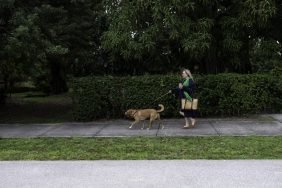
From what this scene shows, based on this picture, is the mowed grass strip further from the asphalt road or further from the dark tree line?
the dark tree line

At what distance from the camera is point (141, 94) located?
1493cm

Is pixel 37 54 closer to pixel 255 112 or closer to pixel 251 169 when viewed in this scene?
pixel 255 112

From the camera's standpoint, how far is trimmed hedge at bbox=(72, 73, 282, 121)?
1487cm

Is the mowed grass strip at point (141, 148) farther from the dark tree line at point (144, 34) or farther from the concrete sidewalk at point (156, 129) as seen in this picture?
the dark tree line at point (144, 34)

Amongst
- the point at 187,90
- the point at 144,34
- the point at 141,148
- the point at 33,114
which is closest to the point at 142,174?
the point at 141,148

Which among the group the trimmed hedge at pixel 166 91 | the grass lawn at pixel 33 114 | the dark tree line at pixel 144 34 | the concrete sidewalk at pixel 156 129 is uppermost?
the dark tree line at pixel 144 34

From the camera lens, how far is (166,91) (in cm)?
1487

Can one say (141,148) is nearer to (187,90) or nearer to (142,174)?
(142,174)

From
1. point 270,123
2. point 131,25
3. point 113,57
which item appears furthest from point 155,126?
point 113,57

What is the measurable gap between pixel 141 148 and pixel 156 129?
9.26ft

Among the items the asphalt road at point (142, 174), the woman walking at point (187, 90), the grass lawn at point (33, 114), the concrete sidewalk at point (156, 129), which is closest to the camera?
the asphalt road at point (142, 174)

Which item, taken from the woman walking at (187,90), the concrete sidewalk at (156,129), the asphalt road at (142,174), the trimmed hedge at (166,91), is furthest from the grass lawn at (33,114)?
the asphalt road at (142,174)

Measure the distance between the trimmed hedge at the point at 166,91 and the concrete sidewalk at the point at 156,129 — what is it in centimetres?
46

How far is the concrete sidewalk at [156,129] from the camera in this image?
40.4 ft
